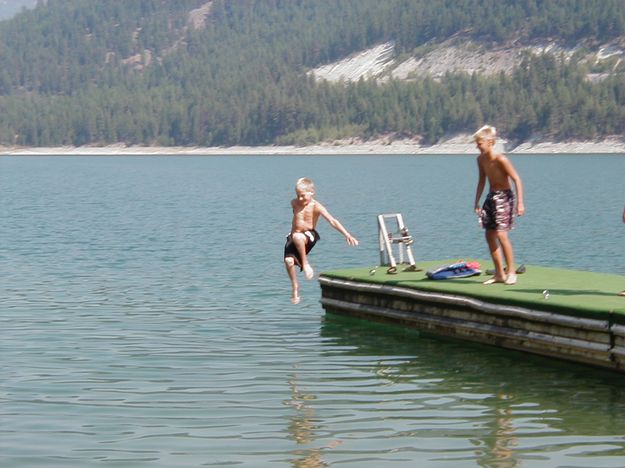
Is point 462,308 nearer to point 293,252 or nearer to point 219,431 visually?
point 293,252

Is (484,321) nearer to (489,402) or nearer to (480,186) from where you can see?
(480,186)

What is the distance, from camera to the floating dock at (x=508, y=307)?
49.7ft

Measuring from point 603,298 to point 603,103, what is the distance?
18273cm

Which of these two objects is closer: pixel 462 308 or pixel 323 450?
pixel 323 450

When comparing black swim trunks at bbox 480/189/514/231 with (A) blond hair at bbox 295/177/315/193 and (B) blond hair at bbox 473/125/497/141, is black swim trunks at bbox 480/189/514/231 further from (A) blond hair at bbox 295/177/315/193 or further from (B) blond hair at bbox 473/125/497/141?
(A) blond hair at bbox 295/177/315/193

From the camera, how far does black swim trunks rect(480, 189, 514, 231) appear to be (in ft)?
57.1

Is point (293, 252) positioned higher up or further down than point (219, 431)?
higher up

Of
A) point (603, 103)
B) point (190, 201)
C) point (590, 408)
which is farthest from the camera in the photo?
point (603, 103)

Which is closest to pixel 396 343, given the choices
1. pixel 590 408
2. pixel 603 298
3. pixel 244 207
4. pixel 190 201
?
pixel 603 298

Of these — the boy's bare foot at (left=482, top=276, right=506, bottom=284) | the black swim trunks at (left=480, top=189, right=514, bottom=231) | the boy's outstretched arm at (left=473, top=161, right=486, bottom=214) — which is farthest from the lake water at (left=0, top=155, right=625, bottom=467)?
the boy's outstretched arm at (left=473, top=161, right=486, bottom=214)

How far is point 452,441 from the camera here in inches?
500

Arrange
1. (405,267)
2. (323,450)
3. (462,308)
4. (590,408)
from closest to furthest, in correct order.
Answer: (323,450), (590,408), (462,308), (405,267)

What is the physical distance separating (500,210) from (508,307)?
153cm

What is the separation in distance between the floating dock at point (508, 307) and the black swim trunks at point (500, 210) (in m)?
0.87
